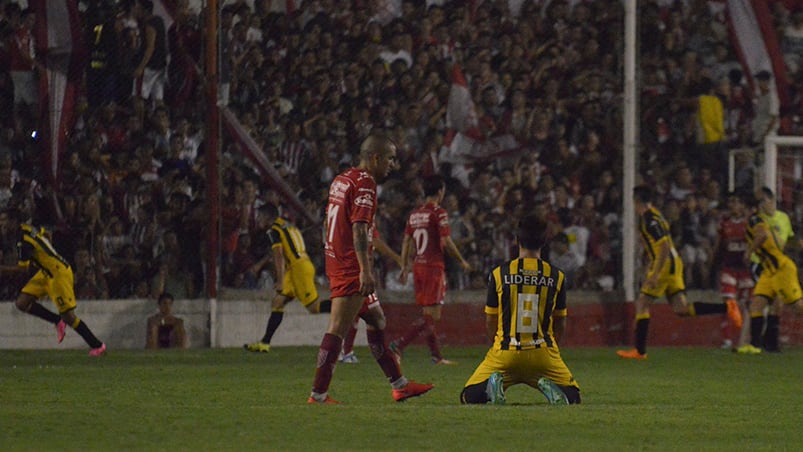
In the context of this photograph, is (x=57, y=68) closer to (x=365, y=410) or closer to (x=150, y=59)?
(x=150, y=59)

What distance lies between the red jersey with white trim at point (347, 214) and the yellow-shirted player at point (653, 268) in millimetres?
7555

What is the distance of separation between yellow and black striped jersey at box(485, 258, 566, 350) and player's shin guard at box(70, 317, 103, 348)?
8.09 metres

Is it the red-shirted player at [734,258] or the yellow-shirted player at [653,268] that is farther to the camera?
the red-shirted player at [734,258]

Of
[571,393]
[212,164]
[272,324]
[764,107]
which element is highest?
[764,107]

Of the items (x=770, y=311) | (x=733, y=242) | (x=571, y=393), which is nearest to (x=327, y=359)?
(x=571, y=393)

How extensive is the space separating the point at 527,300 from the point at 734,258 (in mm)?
10217

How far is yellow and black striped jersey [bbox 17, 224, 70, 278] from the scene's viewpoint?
53.2 feet

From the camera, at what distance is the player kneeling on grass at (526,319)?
30.5 ft

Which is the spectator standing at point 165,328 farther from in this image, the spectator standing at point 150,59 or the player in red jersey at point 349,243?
the player in red jersey at point 349,243

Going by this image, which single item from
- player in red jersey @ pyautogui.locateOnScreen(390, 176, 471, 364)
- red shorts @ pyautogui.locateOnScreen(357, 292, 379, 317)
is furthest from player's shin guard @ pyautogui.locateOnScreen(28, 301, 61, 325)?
red shorts @ pyautogui.locateOnScreen(357, 292, 379, 317)

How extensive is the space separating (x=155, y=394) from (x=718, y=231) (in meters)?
10.5

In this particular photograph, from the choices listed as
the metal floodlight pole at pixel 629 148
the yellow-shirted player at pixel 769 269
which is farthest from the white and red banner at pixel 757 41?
the yellow-shirted player at pixel 769 269

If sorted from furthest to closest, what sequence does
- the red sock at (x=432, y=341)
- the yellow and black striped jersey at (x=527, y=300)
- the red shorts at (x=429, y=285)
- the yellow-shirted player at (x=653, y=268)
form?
the yellow-shirted player at (x=653, y=268) → the red shorts at (x=429, y=285) → the red sock at (x=432, y=341) → the yellow and black striped jersey at (x=527, y=300)

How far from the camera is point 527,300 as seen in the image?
9305 mm
